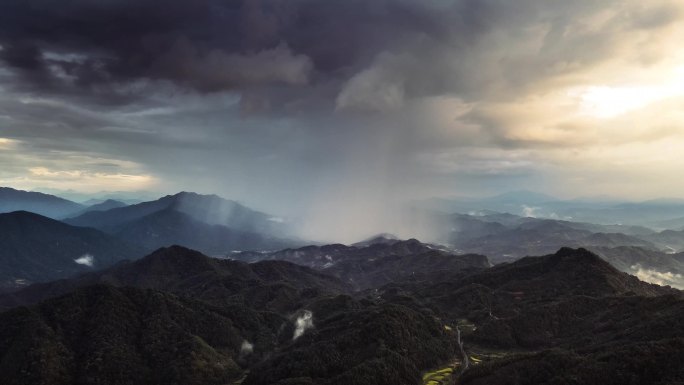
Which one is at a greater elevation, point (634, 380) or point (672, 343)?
point (672, 343)

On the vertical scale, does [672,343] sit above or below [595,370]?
above

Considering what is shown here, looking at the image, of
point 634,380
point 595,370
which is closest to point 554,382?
point 595,370

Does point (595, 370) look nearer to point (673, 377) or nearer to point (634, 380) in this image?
point (634, 380)

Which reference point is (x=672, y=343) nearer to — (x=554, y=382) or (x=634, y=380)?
(x=634, y=380)

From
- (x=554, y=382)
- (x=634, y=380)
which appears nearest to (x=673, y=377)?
(x=634, y=380)

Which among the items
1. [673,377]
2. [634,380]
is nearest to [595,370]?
[634,380]

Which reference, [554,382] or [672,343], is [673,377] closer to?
[672,343]

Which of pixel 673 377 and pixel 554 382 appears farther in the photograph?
pixel 554 382
